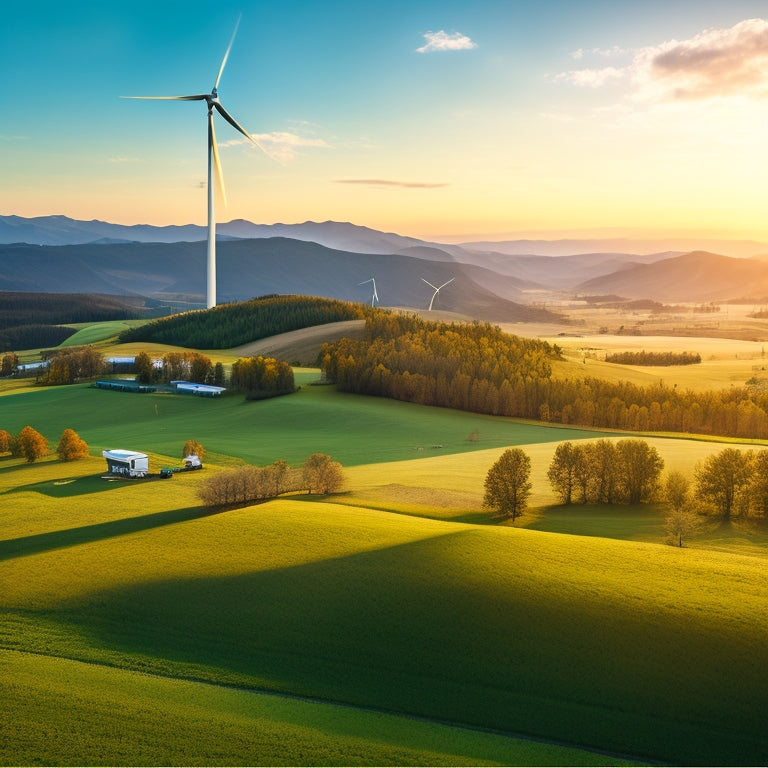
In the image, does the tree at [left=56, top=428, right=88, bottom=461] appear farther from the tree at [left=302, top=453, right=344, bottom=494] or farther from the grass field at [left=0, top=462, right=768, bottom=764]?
the tree at [left=302, top=453, right=344, bottom=494]

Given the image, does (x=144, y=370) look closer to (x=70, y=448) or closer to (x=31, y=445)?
(x=31, y=445)

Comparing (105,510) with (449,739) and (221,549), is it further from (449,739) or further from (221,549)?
(449,739)

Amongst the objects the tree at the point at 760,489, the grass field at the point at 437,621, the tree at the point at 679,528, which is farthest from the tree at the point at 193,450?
the tree at the point at 760,489

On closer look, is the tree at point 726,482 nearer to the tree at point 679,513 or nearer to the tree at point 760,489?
the tree at point 760,489

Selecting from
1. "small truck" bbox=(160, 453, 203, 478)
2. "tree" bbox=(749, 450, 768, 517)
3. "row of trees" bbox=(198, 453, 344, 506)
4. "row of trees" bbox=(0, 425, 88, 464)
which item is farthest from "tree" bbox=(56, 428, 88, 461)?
"tree" bbox=(749, 450, 768, 517)

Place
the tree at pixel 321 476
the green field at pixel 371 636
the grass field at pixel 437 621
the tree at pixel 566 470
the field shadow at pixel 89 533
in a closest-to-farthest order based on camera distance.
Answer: the green field at pixel 371 636
the grass field at pixel 437 621
the field shadow at pixel 89 533
the tree at pixel 566 470
the tree at pixel 321 476

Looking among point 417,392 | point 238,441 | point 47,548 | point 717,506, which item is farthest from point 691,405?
point 47,548
